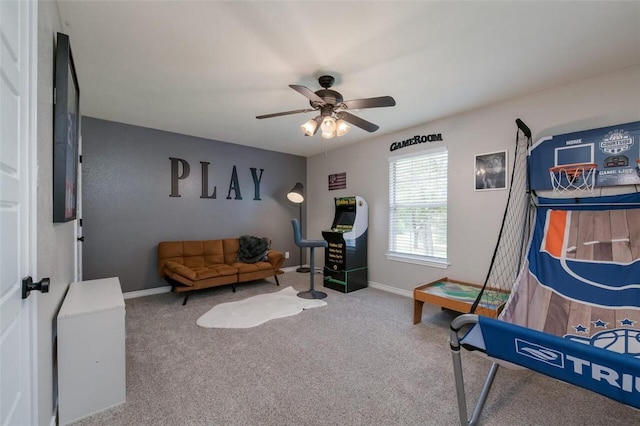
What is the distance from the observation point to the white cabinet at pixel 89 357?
1.66 metres

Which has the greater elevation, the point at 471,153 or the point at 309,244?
the point at 471,153

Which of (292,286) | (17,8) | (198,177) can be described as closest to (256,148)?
(198,177)

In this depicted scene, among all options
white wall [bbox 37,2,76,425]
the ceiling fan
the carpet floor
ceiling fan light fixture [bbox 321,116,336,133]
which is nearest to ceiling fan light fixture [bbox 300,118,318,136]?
the ceiling fan

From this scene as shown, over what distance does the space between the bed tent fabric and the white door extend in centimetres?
182

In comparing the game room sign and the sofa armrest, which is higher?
the game room sign

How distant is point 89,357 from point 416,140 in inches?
164

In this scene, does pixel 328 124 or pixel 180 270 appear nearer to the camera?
pixel 328 124

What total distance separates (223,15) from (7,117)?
4.64ft

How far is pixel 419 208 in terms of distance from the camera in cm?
405

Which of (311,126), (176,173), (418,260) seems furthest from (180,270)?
(418,260)

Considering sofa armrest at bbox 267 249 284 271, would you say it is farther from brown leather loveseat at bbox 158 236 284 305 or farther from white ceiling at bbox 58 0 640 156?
white ceiling at bbox 58 0 640 156

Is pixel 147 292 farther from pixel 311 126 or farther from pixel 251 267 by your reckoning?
pixel 311 126

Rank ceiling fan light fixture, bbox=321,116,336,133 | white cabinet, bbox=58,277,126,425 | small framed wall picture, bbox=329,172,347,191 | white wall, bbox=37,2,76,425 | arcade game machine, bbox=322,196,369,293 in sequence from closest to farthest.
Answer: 1. white wall, bbox=37,2,76,425
2. white cabinet, bbox=58,277,126,425
3. ceiling fan light fixture, bbox=321,116,336,133
4. arcade game machine, bbox=322,196,369,293
5. small framed wall picture, bbox=329,172,347,191

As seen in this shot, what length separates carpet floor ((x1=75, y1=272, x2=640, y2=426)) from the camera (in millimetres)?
1717
